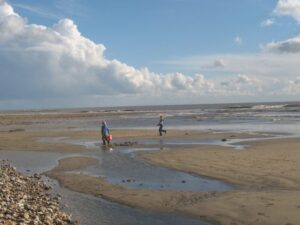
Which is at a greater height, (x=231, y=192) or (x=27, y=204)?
(x=27, y=204)

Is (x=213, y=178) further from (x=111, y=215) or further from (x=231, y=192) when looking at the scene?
(x=111, y=215)

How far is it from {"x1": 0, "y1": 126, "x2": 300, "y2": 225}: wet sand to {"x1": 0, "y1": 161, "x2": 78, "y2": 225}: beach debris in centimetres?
169

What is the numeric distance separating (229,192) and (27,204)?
257 inches

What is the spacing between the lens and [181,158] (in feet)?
83.1

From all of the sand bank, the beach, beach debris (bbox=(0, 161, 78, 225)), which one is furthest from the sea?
beach debris (bbox=(0, 161, 78, 225))

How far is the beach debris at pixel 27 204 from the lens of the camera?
37.3 ft

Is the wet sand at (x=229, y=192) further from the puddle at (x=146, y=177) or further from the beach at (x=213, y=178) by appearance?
the puddle at (x=146, y=177)

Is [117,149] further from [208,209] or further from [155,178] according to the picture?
[208,209]

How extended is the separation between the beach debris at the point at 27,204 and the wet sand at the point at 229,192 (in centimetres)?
169

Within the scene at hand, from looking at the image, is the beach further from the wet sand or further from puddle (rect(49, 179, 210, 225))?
puddle (rect(49, 179, 210, 225))

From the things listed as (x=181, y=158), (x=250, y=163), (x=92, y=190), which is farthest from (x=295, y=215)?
(x=181, y=158)

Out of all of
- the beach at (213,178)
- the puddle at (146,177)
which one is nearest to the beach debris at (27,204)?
the beach at (213,178)

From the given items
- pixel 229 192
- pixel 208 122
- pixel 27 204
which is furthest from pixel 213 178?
pixel 208 122

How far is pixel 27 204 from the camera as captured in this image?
43.3ft
